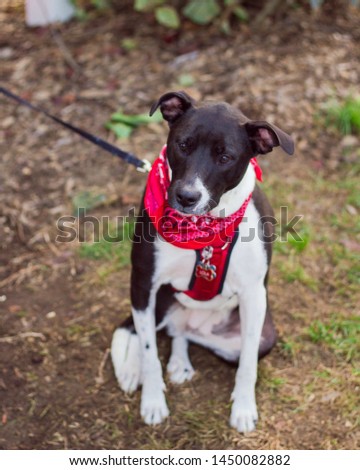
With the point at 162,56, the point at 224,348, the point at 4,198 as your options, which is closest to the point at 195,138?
the point at 224,348

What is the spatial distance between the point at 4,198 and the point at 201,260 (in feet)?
7.49

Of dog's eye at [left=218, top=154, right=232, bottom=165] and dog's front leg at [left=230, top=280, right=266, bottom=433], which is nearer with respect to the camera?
dog's eye at [left=218, top=154, right=232, bottom=165]

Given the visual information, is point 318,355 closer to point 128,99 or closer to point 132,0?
point 128,99

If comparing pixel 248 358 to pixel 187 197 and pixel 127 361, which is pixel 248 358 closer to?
pixel 127 361

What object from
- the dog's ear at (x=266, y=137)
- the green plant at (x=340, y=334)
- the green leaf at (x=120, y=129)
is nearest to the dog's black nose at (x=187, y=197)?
the dog's ear at (x=266, y=137)

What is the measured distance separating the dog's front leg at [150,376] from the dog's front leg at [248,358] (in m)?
0.38

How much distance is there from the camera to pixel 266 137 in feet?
9.32

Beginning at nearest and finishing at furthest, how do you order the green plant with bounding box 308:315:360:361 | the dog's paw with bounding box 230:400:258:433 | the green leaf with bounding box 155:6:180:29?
the dog's paw with bounding box 230:400:258:433, the green plant with bounding box 308:315:360:361, the green leaf with bounding box 155:6:180:29

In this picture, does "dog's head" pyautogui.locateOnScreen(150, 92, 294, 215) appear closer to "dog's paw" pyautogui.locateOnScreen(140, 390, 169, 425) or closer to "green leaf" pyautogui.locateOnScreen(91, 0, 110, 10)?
"dog's paw" pyautogui.locateOnScreen(140, 390, 169, 425)

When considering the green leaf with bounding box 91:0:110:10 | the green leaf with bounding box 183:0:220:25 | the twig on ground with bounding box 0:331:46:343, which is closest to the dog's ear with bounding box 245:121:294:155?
the twig on ground with bounding box 0:331:46:343

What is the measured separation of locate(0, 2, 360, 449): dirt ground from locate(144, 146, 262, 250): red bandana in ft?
3.40

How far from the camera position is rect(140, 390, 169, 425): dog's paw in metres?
3.49

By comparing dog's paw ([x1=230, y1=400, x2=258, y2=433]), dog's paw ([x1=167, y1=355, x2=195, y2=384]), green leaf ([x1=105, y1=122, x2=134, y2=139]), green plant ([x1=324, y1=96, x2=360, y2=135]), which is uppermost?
green plant ([x1=324, y1=96, x2=360, y2=135])

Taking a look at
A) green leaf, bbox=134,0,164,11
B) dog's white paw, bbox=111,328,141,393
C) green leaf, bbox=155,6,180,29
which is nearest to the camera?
dog's white paw, bbox=111,328,141,393
